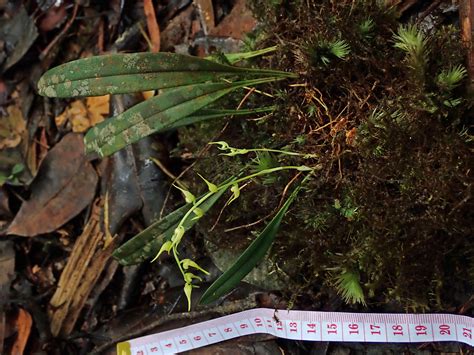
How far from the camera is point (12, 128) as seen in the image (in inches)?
77.0

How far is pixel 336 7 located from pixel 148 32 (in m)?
0.67

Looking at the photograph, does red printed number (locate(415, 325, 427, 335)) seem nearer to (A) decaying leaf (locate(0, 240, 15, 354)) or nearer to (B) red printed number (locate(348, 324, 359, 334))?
(B) red printed number (locate(348, 324, 359, 334))

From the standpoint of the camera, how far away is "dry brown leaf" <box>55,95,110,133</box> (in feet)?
→ 6.02

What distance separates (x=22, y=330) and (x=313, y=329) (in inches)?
35.1

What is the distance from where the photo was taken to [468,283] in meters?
1.36

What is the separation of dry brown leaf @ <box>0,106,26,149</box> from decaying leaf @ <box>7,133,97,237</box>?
0.55 ft

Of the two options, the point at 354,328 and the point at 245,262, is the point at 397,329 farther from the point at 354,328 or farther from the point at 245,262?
the point at 245,262

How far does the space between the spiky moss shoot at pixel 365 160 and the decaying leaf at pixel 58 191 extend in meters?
0.53

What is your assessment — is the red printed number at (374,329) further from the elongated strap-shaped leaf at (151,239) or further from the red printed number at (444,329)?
the elongated strap-shaped leaf at (151,239)

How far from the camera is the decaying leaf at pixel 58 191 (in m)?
1.80

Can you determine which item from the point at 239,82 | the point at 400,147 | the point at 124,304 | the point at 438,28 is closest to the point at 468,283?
the point at 400,147

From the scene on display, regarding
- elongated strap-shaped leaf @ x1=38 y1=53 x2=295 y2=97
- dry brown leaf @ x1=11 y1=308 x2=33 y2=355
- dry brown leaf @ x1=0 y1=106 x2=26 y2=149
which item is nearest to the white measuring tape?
dry brown leaf @ x1=11 y1=308 x2=33 y2=355

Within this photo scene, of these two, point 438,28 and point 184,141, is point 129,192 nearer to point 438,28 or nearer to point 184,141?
point 184,141

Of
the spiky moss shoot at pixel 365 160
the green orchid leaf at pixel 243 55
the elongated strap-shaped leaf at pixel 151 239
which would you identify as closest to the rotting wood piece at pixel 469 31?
the spiky moss shoot at pixel 365 160
